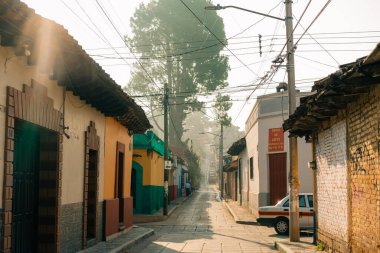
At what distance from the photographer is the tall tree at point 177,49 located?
174ft

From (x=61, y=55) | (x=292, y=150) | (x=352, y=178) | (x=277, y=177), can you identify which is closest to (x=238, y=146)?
(x=277, y=177)

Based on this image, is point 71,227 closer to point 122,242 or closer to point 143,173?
point 122,242

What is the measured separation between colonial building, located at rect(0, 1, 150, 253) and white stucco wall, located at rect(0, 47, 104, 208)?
15 millimetres

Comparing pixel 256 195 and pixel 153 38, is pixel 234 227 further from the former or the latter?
pixel 153 38

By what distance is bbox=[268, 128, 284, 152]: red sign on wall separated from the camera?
25.1 m

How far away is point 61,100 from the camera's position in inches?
413

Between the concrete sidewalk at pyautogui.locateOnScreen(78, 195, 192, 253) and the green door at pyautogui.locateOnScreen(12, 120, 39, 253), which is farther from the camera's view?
the concrete sidewalk at pyautogui.locateOnScreen(78, 195, 192, 253)

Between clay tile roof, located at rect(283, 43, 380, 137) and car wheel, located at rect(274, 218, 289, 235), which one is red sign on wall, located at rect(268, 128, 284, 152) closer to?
car wheel, located at rect(274, 218, 289, 235)

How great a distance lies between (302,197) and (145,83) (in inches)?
1480

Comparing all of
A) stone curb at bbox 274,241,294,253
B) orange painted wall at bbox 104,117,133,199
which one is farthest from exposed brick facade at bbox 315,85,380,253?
orange painted wall at bbox 104,117,133,199

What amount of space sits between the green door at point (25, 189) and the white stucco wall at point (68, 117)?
765 mm

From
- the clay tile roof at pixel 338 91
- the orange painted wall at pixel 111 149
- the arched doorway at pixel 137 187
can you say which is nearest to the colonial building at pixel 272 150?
the arched doorway at pixel 137 187

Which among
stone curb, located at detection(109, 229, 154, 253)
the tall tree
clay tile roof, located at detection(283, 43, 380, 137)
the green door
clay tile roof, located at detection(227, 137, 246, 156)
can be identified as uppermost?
the tall tree

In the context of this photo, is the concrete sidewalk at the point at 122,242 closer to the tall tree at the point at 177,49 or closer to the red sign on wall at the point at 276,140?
the red sign on wall at the point at 276,140
